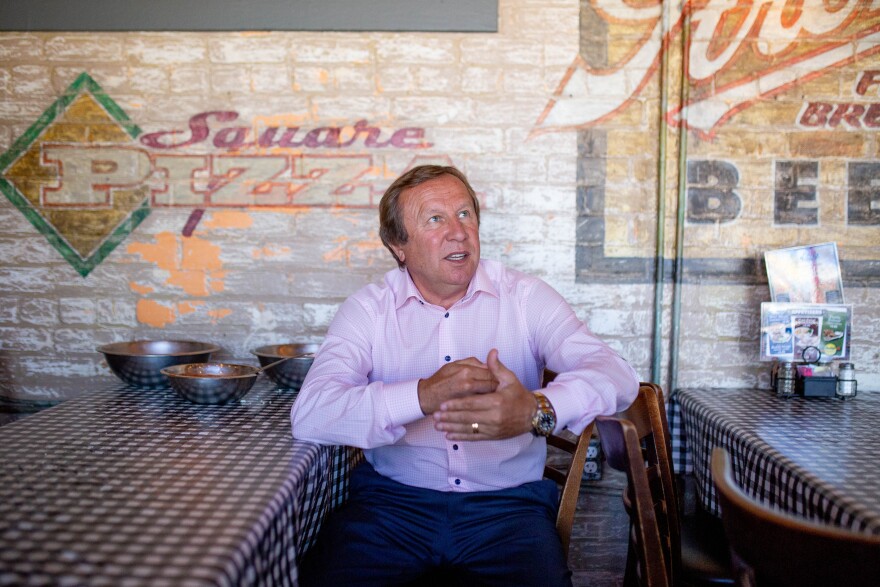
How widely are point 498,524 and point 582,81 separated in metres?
1.77

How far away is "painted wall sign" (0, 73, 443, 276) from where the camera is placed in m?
2.78

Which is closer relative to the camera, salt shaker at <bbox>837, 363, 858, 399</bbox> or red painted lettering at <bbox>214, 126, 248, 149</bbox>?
salt shaker at <bbox>837, 363, 858, 399</bbox>

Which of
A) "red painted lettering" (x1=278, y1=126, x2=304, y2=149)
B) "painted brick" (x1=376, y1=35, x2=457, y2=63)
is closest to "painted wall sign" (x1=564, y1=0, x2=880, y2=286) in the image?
"painted brick" (x1=376, y1=35, x2=457, y2=63)

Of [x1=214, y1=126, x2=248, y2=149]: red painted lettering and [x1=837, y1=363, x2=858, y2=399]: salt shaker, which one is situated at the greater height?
[x1=214, y1=126, x2=248, y2=149]: red painted lettering

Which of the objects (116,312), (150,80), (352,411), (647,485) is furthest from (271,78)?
(647,485)

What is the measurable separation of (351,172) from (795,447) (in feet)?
6.10

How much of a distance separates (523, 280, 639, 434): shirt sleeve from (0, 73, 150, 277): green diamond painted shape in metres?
1.74

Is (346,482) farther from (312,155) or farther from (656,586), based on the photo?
(312,155)

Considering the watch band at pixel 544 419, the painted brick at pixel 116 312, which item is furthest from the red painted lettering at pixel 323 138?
the watch band at pixel 544 419

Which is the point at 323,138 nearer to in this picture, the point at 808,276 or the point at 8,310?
the point at 8,310

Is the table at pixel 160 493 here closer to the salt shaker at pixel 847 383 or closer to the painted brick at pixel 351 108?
the painted brick at pixel 351 108

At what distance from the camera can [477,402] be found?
171 centimetres

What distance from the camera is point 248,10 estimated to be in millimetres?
2768

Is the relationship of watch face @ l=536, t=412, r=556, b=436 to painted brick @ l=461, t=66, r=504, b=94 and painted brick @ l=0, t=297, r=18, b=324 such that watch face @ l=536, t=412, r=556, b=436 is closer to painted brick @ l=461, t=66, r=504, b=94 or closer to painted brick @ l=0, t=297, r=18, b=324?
painted brick @ l=461, t=66, r=504, b=94
